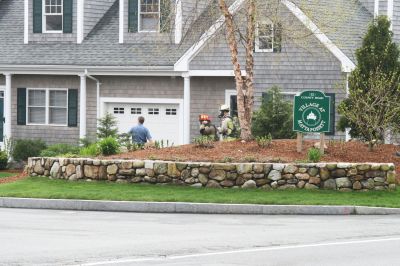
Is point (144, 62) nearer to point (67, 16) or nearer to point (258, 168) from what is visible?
point (67, 16)

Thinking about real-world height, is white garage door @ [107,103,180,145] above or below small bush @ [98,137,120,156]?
above

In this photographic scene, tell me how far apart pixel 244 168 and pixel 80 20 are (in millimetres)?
14036

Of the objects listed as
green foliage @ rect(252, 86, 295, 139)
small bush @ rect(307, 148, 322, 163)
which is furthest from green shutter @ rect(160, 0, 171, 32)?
small bush @ rect(307, 148, 322, 163)

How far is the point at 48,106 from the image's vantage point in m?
33.6

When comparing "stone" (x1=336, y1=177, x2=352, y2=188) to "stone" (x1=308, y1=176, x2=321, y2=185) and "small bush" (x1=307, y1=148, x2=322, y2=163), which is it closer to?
"stone" (x1=308, y1=176, x2=321, y2=185)

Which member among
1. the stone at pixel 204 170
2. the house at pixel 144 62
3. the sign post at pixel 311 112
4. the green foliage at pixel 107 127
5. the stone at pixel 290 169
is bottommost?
the stone at pixel 204 170

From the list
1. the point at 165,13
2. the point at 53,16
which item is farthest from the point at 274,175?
the point at 53,16

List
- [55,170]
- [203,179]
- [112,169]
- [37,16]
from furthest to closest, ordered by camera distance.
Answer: [37,16] < [55,170] < [112,169] < [203,179]

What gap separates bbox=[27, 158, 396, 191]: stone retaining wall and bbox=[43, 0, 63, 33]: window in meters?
12.6

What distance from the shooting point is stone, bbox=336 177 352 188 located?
21.0 m

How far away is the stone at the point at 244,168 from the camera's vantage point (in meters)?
21.2

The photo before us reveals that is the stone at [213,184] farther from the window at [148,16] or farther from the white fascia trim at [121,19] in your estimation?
the white fascia trim at [121,19]

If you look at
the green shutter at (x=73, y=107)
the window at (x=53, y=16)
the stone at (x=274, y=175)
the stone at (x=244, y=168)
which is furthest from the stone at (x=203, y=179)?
the window at (x=53, y=16)

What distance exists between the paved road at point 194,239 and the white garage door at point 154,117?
12894 millimetres
